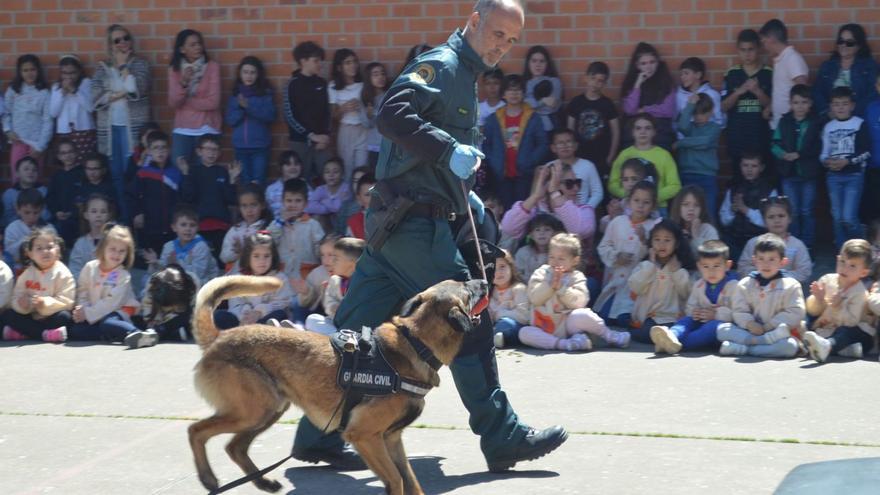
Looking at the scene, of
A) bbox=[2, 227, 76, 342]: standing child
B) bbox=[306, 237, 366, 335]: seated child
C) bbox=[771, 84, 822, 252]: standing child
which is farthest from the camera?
bbox=[771, 84, 822, 252]: standing child

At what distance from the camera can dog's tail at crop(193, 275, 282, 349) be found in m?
5.18

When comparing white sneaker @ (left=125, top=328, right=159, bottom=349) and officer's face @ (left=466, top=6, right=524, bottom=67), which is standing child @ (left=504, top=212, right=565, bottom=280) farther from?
officer's face @ (left=466, top=6, right=524, bottom=67)

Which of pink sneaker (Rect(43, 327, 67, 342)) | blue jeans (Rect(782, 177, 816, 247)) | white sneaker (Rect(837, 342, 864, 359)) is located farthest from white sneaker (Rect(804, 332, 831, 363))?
pink sneaker (Rect(43, 327, 67, 342))

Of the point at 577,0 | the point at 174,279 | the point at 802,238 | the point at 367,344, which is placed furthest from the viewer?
the point at 577,0

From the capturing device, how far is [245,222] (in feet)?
33.9

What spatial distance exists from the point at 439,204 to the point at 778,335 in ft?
10.8

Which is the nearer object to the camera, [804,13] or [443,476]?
[443,476]

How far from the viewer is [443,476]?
5539 millimetres

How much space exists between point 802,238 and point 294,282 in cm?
394

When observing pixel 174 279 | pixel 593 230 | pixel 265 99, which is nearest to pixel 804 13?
pixel 593 230

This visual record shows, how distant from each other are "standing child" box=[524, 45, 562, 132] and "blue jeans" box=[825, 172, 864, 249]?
2.28 meters

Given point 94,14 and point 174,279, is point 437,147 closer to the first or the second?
point 174,279

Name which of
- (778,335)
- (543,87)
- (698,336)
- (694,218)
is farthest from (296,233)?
(778,335)

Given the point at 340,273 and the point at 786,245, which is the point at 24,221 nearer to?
the point at 340,273
